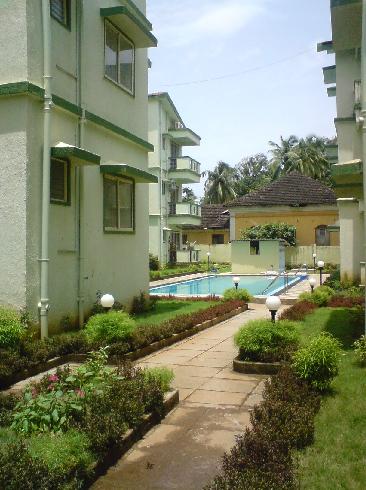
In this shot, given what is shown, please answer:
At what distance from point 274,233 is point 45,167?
26.8m

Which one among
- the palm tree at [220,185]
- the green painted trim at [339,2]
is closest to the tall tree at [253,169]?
the palm tree at [220,185]

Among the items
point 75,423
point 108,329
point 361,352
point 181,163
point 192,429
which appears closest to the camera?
point 75,423

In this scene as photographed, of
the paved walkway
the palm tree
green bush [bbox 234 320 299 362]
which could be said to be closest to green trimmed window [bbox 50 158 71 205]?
the paved walkway

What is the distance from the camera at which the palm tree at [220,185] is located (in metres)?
55.3

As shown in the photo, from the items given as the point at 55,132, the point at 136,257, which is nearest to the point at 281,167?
the point at 136,257

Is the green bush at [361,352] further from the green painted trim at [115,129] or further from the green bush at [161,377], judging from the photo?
the green painted trim at [115,129]

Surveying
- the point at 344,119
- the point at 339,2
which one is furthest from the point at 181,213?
the point at 339,2

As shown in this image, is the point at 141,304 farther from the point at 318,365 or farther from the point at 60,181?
the point at 318,365

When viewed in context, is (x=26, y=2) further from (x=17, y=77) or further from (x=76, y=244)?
(x=76, y=244)

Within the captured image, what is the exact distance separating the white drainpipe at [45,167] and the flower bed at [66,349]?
609 mm

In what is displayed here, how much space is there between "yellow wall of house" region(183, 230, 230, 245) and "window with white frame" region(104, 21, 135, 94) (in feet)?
110

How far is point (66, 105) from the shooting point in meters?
9.45

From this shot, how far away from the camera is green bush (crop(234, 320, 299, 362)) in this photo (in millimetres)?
7180

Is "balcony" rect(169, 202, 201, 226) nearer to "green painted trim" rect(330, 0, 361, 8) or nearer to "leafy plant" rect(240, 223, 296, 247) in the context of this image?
"leafy plant" rect(240, 223, 296, 247)
